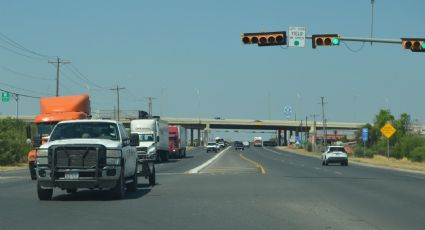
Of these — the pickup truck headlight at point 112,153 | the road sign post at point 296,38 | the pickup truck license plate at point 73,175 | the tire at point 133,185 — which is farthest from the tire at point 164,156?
the pickup truck license plate at point 73,175

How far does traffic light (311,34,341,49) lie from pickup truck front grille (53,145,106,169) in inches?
535

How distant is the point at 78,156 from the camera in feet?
58.7

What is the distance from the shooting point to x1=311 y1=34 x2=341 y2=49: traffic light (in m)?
28.8

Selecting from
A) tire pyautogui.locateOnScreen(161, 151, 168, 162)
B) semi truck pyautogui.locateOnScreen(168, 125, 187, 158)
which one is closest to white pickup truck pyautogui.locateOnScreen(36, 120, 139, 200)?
tire pyautogui.locateOnScreen(161, 151, 168, 162)

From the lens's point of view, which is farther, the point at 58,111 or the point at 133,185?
the point at 58,111

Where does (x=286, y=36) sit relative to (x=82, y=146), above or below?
above

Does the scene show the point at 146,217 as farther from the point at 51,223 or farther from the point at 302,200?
the point at 302,200

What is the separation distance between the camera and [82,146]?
17.8 meters

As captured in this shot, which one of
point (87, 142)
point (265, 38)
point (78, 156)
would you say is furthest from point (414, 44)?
point (78, 156)

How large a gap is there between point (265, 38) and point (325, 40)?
2.67 m

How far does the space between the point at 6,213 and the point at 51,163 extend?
2676 millimetres

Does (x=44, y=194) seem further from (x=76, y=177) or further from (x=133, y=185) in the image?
(x=133, y=185)

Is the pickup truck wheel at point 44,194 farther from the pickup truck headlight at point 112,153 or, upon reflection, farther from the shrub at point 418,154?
the shrub at point 418,154

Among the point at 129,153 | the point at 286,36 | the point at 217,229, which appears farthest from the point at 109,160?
the point at 286,36
